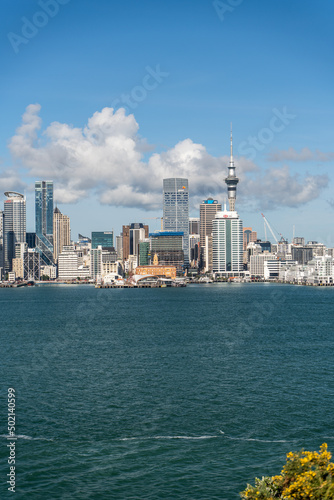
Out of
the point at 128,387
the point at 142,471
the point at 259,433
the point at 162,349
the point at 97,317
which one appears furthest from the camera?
the point at 97,317

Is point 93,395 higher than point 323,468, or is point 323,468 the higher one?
point 323,468

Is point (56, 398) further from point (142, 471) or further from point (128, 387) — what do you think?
point (142, 471)

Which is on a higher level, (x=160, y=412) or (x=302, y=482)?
(x=302, y=482)

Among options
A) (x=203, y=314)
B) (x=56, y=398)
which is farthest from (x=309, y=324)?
(x=56, y=398)

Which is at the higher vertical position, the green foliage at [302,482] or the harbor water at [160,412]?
the green foliage at [302,482]

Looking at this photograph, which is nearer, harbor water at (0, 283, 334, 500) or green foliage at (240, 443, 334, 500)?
green foliage at (240, 443, 334, 500)

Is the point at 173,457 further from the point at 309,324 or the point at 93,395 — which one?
the point at 309,324

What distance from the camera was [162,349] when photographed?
49.2 metres

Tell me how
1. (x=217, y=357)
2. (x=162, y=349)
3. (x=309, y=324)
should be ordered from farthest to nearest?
(x=309, y=324) < (x=162, y=349) < (x=217, y=357)

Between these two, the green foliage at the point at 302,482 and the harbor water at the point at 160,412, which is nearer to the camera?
the green foliage at the point at 302,482

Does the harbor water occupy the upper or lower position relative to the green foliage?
lower

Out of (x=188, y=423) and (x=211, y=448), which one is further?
(x=188, y=423)

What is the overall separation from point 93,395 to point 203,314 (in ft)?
182

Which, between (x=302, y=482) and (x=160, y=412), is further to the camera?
(x=160, y=412)
